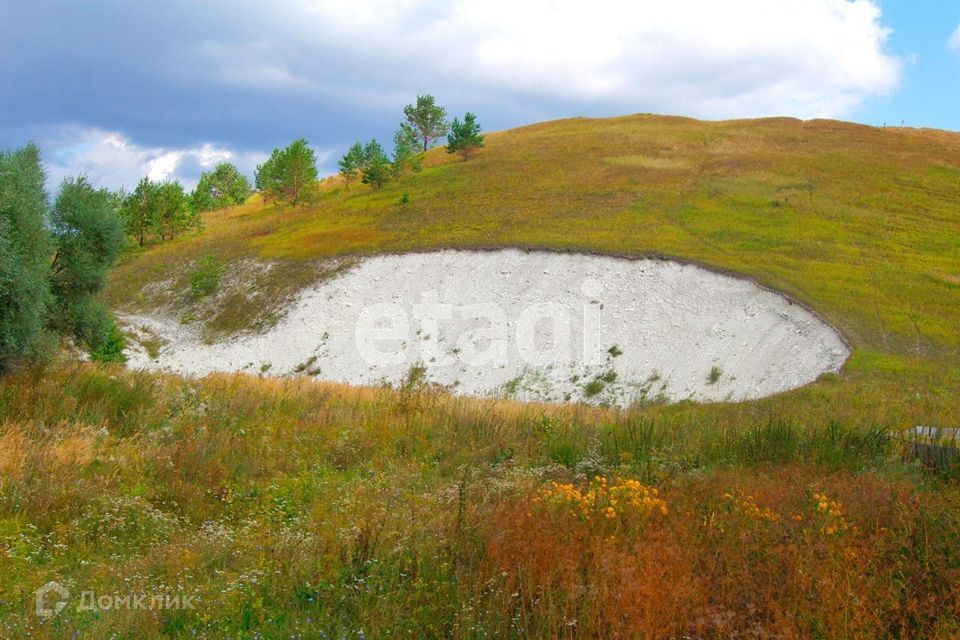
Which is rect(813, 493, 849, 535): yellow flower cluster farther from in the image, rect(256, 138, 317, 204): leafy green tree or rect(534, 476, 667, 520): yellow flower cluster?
rect(256, 138, 317, 204): leafy green tree

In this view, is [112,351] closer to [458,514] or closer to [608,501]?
[458,514]

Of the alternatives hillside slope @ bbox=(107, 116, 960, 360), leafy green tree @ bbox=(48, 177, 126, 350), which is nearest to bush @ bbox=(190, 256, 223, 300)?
hillside slope @ bbox=(107, 116, 960, 360)

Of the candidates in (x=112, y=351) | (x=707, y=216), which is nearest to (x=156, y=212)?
(x=112, y=351)

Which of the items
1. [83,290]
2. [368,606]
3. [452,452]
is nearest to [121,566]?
[368,606]

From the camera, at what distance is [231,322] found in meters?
41.0

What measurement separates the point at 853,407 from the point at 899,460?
31.5 feet

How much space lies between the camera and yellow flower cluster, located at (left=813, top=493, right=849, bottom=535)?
5699 millimetres

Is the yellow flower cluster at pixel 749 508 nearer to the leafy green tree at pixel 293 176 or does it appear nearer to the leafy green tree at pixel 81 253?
the leafy green tree at pixel 81 253

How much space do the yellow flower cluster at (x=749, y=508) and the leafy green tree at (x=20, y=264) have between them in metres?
13.4

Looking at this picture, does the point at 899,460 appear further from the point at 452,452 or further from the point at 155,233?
the point at 155,233

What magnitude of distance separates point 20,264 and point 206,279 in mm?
33293

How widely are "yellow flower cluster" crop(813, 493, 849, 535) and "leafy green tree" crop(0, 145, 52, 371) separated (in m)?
14.1

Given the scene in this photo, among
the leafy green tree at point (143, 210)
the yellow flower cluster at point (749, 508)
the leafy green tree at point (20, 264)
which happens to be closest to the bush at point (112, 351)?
the leafy green tree at point (20, 264)

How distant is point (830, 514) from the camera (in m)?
5.85
